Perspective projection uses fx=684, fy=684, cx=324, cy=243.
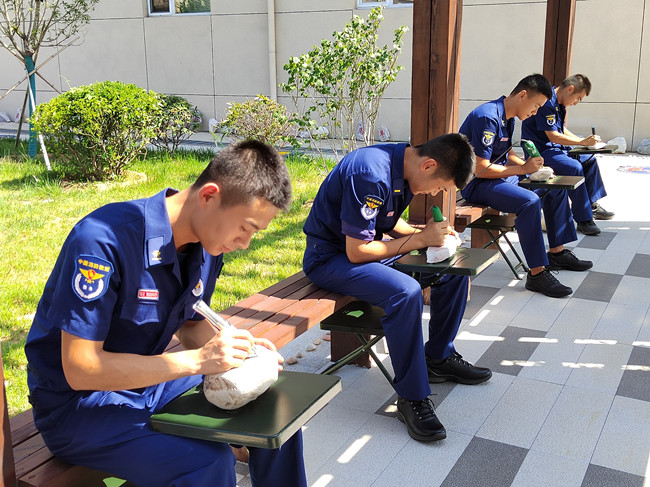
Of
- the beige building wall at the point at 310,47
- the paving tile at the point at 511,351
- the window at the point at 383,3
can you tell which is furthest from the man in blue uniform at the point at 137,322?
the window at the point at 383,3

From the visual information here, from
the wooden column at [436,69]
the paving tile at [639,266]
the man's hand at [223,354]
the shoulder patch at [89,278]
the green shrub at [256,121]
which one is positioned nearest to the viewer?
the shoulder patch at [89,278]

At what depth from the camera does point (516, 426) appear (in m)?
3.12

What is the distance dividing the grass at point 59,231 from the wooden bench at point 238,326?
1110 mm

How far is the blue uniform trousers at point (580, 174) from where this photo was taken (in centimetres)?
586

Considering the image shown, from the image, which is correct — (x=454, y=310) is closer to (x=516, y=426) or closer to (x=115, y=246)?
(x=516, y=426)

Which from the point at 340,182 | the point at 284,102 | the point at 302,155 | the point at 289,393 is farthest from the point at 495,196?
the point at 284,102

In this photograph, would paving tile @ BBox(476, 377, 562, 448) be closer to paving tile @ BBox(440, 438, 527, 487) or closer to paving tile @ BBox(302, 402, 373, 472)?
paving tile @ BBox(440, 438, 527, 487)

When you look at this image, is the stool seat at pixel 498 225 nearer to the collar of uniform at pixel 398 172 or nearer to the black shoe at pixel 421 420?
the collar of uniform at pixel 398 172

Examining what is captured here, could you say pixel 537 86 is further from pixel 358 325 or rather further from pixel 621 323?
pixel 358 325

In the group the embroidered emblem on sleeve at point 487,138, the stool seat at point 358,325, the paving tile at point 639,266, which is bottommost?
the paving tile at point 639,266

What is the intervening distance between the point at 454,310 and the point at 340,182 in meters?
0.90

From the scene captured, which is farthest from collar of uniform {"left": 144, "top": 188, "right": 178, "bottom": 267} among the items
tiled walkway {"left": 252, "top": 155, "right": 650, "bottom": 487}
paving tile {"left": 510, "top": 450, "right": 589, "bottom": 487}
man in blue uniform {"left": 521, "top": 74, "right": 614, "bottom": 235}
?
man in blue uniform {"left": 521, "top": 74, "right": 614, "bottom": 235}

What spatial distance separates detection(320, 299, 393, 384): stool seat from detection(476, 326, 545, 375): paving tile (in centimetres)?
78

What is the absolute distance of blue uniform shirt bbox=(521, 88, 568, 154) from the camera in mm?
5941
